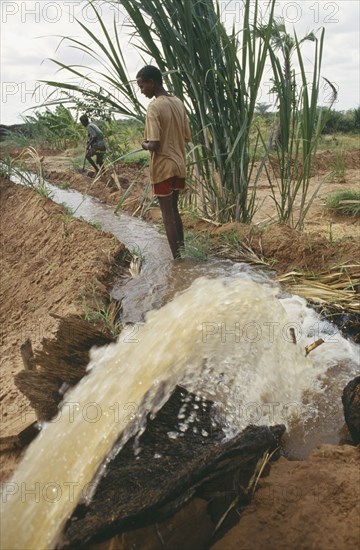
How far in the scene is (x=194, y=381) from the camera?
228 centimetres

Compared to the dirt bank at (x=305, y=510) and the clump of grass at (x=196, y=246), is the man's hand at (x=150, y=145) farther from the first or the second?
the dirt bank at (x=305, y=510)

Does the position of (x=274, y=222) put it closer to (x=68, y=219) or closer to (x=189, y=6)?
(x=189, y=6)

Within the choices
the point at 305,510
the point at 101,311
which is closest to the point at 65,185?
the point at 101,311

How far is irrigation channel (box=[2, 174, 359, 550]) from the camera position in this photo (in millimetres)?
1896

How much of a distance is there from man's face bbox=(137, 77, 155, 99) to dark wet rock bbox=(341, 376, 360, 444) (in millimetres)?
2489

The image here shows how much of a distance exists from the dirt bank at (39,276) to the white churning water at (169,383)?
0.25 metres

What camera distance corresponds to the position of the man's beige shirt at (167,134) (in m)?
3.35

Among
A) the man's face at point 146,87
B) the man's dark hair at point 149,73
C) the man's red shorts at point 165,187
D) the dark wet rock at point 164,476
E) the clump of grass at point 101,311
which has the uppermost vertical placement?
the man's dark hair at point 149,73

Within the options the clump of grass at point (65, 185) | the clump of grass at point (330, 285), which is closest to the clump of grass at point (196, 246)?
the clump of grass at point (330, 285)

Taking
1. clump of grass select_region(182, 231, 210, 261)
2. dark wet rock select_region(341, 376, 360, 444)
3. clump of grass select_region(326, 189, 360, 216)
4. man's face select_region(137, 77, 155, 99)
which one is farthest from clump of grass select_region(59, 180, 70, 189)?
dark wet rock select_region(341, 376, 360, 444)

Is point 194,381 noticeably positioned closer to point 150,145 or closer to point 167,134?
point 150,145

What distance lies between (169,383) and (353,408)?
2.70 ft

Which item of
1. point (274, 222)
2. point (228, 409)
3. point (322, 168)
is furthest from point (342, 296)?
point (322, 168)

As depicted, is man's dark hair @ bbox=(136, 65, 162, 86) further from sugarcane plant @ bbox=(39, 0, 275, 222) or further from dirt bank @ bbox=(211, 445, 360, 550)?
dirt bank @ bbox=(211, 445, 360, 550)
